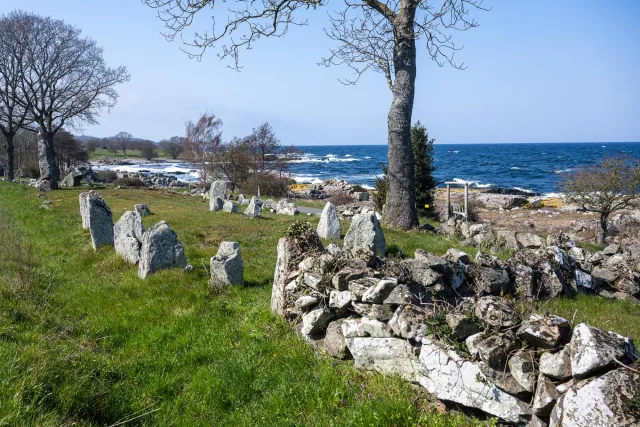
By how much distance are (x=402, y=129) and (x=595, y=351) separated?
39.6ft

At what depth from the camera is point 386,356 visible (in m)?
4.63

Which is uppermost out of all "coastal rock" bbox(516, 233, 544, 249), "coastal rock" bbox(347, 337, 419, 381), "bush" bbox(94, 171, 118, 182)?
"bush" bbox(94, 171, 118, 182)

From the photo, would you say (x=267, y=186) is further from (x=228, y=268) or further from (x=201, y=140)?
(x=228, y=268)

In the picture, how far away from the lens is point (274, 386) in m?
4.70

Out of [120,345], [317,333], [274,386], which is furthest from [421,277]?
[120,345]

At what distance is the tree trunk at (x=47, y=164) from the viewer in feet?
98.2

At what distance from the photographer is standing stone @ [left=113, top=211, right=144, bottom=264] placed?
9.58 meters

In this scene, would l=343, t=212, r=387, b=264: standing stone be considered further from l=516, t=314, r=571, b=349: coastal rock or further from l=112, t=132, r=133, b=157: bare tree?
l=112, t=132, r=133, b=157: bare tree

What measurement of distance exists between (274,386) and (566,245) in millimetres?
8932

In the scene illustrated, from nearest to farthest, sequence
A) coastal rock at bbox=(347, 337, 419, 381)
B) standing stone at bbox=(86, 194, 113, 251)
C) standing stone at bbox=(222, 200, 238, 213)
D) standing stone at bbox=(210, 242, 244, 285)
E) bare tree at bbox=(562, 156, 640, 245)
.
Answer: coastal rock at bbox=(347, 337, 419, 381)
standing stone at bbox=(210, 242, 244, 285)
standing stone at bbox=(86, 194, 113, 251)
bare tree at bbox=(562, 156, 640, 245)
standing stone at bbox=(222, 200, 238, 213)

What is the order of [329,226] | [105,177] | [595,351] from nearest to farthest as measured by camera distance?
[595,351] < [329,226] < [105,177]

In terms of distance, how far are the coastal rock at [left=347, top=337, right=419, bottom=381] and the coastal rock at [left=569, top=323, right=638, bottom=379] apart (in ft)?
4.91

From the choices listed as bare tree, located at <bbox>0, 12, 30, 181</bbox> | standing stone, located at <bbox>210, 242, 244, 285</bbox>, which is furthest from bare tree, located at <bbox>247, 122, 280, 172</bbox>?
standing stone, located at <bbox>210, 242, 244, 285</bbox>

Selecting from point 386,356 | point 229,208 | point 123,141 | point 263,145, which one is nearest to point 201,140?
point 263,145
